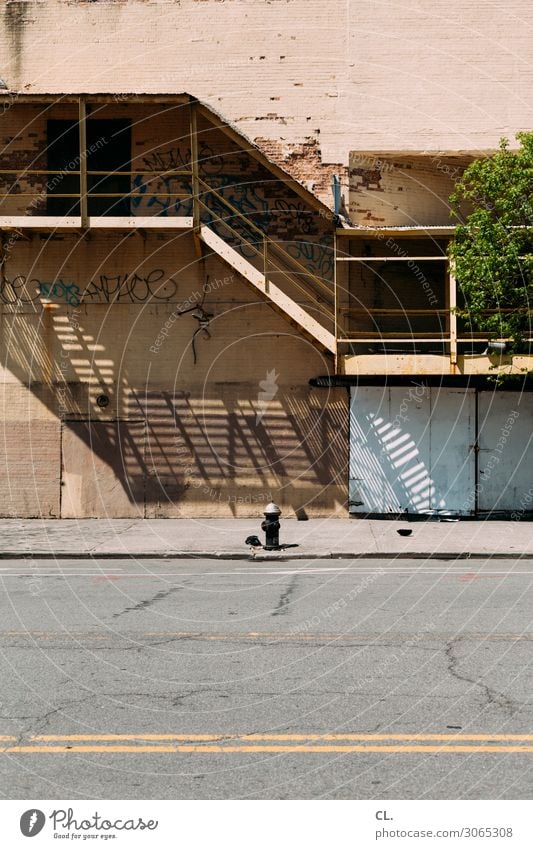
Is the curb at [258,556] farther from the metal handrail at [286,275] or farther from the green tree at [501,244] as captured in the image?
the metal handrail at [286,275]

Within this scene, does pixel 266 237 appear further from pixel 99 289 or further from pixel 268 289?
pixel 99 289

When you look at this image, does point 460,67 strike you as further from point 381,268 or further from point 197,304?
point 197,304

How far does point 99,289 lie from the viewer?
828 inches

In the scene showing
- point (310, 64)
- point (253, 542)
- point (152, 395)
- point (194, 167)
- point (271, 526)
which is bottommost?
point (253, 542)

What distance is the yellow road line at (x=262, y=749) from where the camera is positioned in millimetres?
5930

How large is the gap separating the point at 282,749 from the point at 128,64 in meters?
17.6

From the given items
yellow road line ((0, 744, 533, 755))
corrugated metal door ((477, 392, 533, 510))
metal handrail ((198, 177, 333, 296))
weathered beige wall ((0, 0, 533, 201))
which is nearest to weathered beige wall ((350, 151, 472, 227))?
weathered beige wall ((0, 0, 533, 201))

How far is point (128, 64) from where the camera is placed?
20906mm

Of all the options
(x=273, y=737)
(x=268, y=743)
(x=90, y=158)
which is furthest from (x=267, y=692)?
(x=90, y=158)

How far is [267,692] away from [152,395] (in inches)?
552

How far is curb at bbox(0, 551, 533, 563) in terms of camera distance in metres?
15.6

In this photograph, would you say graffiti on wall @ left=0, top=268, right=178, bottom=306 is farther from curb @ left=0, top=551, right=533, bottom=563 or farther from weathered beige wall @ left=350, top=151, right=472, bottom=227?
curb @ left=0, top=551, right=533, bottom=563

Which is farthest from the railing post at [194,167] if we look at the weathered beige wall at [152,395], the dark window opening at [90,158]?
the dark window opening at [90,158]

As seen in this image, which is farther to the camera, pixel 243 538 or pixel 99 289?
pixel 99 289
